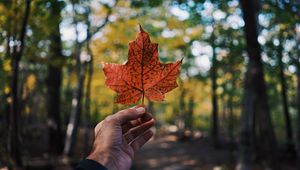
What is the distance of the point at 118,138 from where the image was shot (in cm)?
154

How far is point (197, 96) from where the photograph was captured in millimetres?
28453

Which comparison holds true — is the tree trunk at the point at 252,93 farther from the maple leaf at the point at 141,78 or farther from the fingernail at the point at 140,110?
the fingernail at the point at 140,110

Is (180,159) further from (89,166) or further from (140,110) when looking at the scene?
(89,166)

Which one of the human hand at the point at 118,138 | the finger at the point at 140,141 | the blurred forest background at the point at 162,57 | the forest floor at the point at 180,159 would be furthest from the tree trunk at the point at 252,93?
the human hand at the point at 118,138

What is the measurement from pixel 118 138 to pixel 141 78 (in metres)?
0.29

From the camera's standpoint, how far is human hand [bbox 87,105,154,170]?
1470 mm

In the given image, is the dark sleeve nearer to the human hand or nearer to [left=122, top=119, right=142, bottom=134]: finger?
the human hand

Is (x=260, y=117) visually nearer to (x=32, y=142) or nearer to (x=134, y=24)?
(x=134, y=24)

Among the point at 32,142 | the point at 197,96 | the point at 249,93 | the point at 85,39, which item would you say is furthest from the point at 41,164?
the point at 197,96

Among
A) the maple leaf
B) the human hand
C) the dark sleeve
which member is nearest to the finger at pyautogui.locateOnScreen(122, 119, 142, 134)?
the human hand

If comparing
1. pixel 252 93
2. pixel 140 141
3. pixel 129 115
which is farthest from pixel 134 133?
pixel 252 93

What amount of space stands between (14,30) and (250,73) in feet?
18.1

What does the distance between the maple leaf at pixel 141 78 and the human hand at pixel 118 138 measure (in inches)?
3.7

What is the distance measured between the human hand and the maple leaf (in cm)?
9
